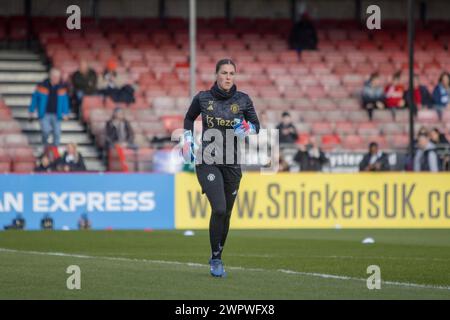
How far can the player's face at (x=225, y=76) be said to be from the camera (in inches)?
527

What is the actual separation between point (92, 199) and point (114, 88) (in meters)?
7.03

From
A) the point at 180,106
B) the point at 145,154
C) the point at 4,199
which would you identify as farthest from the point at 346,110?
the point at 4,199

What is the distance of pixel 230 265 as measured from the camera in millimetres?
15312

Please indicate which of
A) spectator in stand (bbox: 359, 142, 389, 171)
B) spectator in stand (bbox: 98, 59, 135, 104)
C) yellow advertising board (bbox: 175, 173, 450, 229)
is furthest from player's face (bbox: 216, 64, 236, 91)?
spectator in stand (bbox: 98, 59, 135, 104)

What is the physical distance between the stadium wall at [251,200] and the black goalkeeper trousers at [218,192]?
10.7 metres

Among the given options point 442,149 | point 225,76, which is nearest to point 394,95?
point 442,149

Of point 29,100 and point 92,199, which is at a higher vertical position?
point 29,100

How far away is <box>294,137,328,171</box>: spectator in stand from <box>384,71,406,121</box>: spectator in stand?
20.2ft

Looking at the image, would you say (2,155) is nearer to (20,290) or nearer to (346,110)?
(346,110)

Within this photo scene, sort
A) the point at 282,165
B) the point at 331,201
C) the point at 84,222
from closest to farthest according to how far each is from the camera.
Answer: the point at 84,222 < the point at 331,201 < the point at 282,165

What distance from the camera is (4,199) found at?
24.1 m

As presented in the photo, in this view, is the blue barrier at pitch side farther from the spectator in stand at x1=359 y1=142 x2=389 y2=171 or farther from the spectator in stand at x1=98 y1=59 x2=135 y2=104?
the spectator in stand at x1=98 y1=59 x2=135 y2=104

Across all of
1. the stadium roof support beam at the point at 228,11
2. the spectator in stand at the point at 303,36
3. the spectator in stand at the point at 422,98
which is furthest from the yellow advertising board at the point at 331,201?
the stadium roof support beam at the point at 228,11

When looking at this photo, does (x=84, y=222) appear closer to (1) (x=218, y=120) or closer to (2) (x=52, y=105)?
(2) (x=52, y=105)
